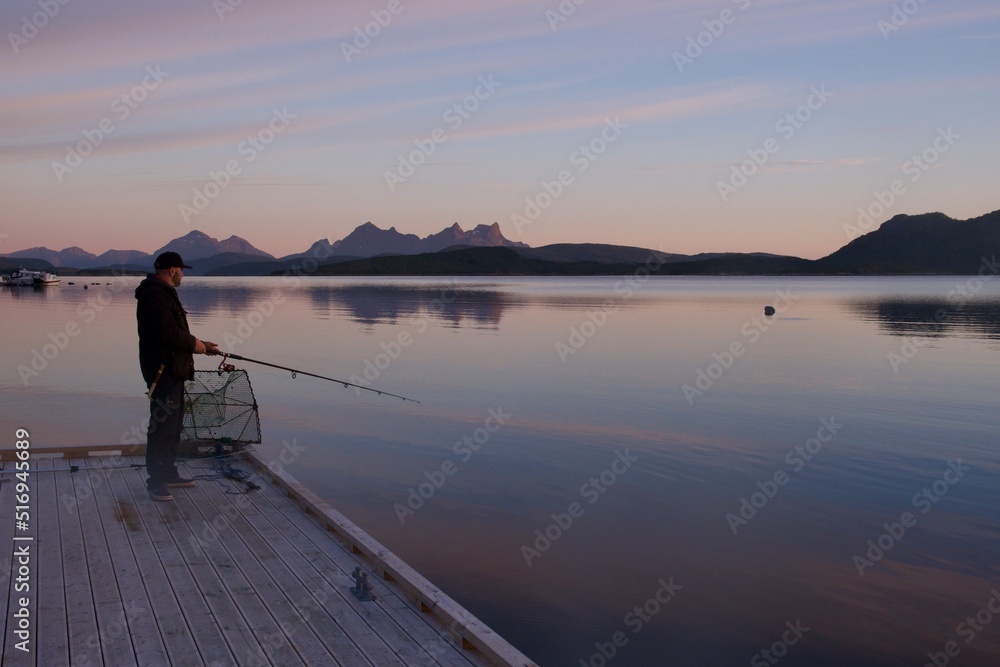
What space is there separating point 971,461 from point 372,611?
10096 mm

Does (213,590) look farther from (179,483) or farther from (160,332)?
(160,332)

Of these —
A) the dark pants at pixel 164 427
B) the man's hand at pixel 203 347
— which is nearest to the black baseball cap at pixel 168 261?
the man's hand at pixel 203 347

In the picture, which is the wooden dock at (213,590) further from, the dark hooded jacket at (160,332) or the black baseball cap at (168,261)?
the black baseball cap at (168,261)


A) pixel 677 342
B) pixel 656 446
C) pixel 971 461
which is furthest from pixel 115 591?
pixel 677 342

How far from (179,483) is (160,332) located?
1533 millimetres

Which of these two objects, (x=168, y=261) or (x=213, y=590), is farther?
(x=168, y=261)

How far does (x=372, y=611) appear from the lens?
18.1ft

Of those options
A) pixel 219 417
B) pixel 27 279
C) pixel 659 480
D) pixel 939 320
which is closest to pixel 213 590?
pixel 219 417

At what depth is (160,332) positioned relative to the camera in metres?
7.70

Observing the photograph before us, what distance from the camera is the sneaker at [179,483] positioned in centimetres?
812

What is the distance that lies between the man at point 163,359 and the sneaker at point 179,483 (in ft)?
0.22

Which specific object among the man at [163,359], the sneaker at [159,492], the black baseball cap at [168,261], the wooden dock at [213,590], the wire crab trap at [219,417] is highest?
the black baseball cap at [168,261]

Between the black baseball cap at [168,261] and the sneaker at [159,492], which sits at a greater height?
the black baseball cap at [168,261]

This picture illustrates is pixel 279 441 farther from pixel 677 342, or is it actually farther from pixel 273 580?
pixel 677 342
